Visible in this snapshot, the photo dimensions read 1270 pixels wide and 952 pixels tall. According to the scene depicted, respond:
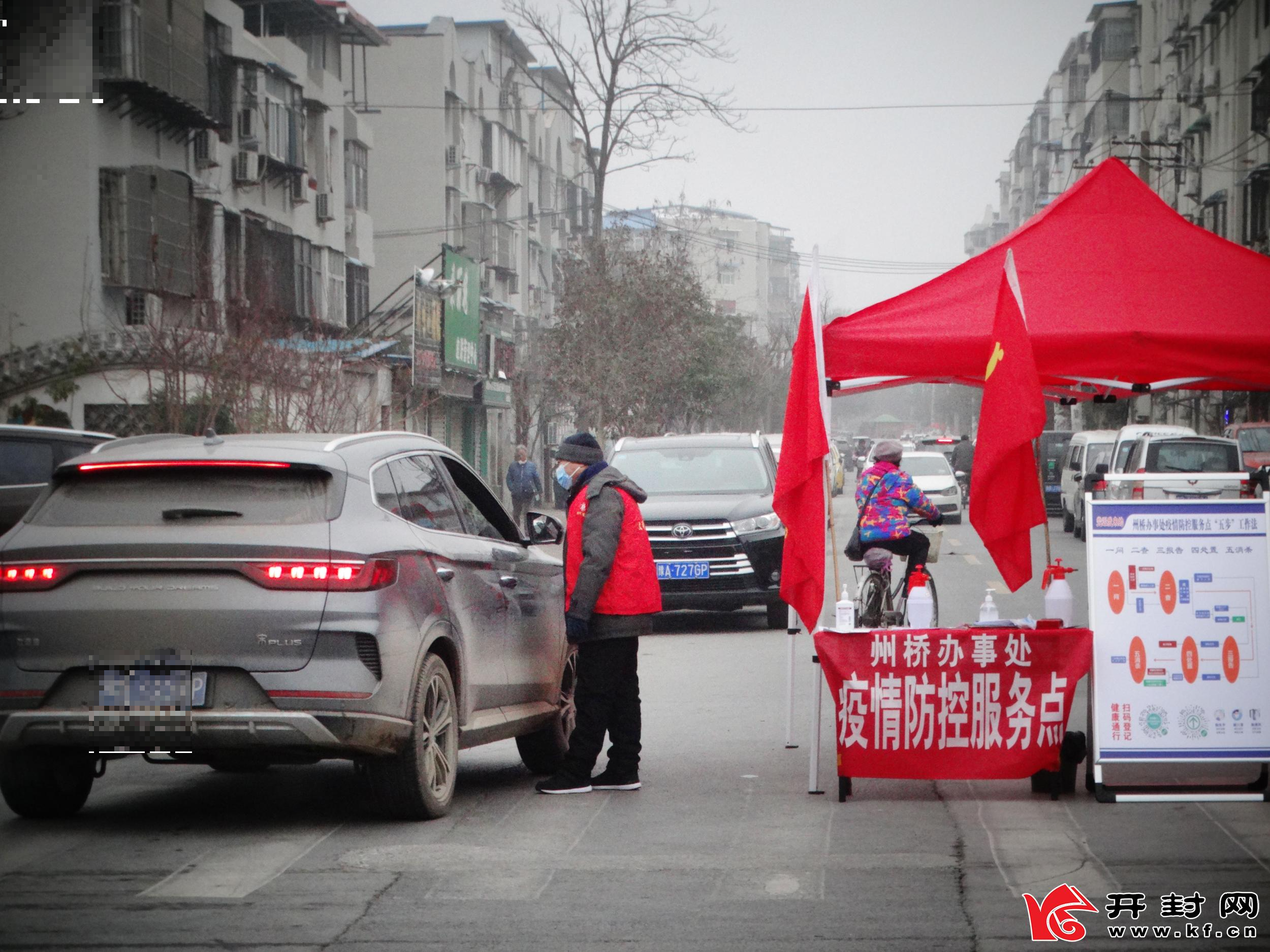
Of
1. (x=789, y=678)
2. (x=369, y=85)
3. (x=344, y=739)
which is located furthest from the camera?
(x=369, y=85)

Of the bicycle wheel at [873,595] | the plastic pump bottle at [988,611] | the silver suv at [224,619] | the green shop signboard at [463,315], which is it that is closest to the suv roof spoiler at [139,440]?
the silver suv at [224,619]

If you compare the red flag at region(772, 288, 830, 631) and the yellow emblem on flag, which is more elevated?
the yellow emblem on flag

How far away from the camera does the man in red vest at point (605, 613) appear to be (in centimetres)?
829

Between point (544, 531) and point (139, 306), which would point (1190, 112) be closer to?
point (139, 306)

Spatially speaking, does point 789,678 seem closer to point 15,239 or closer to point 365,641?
point 365,641

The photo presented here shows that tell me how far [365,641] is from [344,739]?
16.3 inches

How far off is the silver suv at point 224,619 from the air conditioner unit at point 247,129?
2769 cm

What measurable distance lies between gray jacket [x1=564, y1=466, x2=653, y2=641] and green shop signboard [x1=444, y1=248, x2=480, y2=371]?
31.8 meters

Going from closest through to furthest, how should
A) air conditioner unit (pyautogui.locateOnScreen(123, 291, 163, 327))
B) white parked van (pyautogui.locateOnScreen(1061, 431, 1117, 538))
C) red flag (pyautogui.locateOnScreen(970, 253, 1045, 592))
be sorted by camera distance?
1. red flag (pyautogui.locateOnScreen(970, 253, 1045, 592))
2. air conditioner unit (pyautogui.locateOnScreen(123, 291, 163, 327))
3. white parked van (pyautogui.locateOnScreen(1061, 431, 1117, 538))

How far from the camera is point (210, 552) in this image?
22.2ft

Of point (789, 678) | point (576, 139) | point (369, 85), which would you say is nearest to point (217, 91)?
point (369, 85)

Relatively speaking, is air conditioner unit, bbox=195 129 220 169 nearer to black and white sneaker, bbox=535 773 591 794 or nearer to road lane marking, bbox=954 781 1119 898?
black and white sneaker, bbox=535 773 591 794

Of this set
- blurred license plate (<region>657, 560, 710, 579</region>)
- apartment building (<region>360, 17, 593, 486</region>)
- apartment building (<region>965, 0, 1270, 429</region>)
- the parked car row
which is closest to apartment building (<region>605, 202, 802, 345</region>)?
apartment building (<region>965, 0, 1270, 429</region>)

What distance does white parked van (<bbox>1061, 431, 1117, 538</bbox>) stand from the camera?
32625 millimetres
